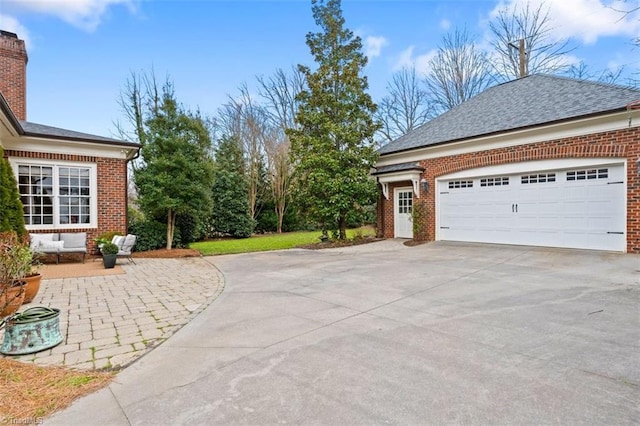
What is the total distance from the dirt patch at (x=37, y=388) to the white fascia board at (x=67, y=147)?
379 inches

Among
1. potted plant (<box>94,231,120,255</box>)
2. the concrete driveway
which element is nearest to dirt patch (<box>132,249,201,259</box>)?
potted plant (<box>94,231,120,255</box>)

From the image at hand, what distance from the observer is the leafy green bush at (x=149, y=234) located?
12.4 metres

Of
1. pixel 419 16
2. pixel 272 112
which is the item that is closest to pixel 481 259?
pixel 419 16

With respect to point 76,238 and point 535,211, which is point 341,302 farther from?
point 76,238

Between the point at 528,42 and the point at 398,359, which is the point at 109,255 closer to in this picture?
the point at 398,359

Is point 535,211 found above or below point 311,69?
below

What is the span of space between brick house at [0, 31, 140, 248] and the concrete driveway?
7720mm

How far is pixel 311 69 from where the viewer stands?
14.8 meters

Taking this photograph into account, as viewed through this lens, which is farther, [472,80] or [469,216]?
[472,80]

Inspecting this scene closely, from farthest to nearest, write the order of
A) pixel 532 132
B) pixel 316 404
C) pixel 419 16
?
pixel 419 16 < pixel 532 132 < pixel 316 404

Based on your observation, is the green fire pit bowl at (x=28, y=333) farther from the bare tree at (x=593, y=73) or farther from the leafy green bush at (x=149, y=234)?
the bare tree at (x=593, y=73)

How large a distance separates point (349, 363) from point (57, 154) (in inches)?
472

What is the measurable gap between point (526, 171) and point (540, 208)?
121cm

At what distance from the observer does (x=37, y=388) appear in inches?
112
